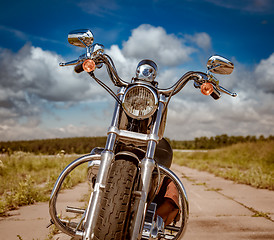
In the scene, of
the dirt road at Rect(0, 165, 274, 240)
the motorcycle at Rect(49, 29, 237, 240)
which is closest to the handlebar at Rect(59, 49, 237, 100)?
the motorcycle at Rect(49, 29, 237, 240)

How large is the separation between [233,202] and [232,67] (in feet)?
9.32

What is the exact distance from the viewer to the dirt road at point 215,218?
2.44 metres

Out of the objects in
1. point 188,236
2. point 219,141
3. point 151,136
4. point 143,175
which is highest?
point 219,141

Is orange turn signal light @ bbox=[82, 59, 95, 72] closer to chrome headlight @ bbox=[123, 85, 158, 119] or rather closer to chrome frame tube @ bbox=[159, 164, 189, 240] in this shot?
chrome headlight @ bbox=[123, 85, 158, 119]

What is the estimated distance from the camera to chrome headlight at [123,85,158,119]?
148cm

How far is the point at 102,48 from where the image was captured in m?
1.64

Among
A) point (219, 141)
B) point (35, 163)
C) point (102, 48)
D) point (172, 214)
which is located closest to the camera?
point (102, 48)

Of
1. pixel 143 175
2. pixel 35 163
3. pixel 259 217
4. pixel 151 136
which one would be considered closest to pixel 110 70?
pixel 151 136

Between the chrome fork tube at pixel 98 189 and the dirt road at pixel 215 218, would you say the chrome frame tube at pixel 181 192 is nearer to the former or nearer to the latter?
the chrome fork tube at pixel 98 189

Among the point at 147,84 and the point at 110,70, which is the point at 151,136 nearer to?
the point at 147,84

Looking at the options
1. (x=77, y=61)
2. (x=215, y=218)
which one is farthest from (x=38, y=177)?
(x=77, y=61)

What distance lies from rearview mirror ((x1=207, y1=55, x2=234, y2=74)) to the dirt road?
1.65 m

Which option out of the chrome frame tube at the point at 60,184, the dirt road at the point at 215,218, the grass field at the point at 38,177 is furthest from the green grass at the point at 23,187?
the chrome frame tube at the point at 60,184

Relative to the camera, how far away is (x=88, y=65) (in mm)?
1548
